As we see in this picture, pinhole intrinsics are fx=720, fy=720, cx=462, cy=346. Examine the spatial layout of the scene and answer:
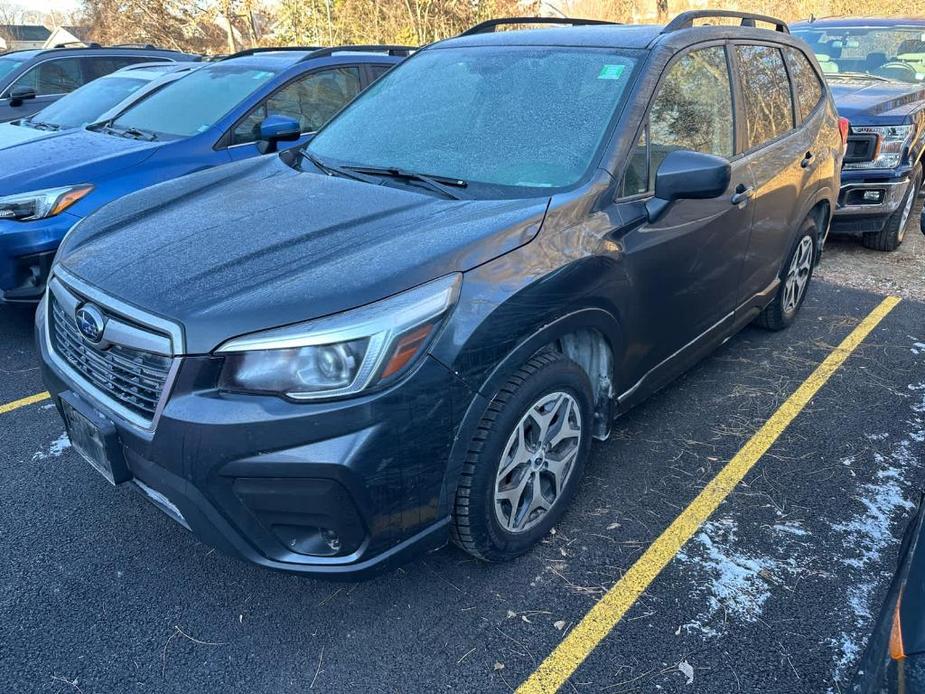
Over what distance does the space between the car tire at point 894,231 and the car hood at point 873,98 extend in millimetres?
696

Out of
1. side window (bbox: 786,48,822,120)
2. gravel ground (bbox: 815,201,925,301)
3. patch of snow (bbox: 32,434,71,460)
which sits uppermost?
side window (bbox: 786,48,822,120)

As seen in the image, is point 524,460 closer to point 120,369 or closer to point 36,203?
point 120,369

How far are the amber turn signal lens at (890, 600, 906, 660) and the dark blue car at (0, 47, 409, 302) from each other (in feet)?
12.7

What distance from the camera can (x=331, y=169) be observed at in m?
3.06

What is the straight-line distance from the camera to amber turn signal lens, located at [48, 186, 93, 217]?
4113 mm

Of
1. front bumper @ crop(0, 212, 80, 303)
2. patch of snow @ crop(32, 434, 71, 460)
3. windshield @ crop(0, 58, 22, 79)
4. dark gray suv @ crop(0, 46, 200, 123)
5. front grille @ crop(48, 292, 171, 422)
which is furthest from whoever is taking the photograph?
windshield @ crop(0, 58, 22, 79)

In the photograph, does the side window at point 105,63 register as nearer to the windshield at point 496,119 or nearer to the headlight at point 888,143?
the windshield at point 496,119

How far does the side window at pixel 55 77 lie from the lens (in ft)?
28.9

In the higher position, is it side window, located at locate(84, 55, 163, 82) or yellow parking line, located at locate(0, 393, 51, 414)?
side window, located at locate(84, 55, 163, 82)

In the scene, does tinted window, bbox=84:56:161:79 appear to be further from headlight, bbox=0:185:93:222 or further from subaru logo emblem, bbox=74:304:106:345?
subaru logo emblem, bbox=74:304:106:345

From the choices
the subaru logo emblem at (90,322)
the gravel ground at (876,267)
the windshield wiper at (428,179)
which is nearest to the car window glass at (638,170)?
the windshield wiper at (428,179)

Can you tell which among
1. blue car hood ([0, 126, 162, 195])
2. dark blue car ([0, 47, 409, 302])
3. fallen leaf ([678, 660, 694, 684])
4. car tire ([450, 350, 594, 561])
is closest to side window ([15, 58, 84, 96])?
dark blue car ([0, 47, 409, 302])

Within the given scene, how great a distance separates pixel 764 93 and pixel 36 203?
402 centimetres

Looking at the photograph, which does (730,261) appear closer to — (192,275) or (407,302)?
(407,302)
